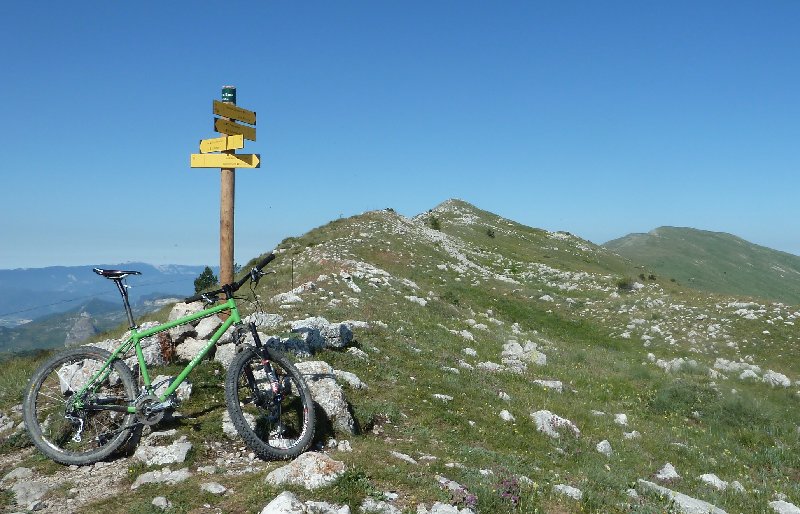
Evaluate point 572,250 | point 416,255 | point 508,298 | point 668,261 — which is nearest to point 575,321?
point 508,298

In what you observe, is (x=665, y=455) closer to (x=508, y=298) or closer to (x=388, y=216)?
(x=508, y=298)

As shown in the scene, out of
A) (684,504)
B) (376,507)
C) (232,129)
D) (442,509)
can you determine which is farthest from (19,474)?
(684,504)

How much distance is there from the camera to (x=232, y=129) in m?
11.4

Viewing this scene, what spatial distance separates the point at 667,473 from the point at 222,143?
11969 mm

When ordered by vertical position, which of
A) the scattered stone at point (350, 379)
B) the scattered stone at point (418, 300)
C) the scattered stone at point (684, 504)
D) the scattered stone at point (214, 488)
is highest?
the scattered stone at point (418, 300)

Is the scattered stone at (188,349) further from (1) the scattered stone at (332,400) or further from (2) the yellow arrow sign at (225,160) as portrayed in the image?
(2) the yellow arrow sign at (225,160)

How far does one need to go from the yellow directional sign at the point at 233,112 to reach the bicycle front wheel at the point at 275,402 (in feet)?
19.3

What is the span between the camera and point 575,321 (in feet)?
106

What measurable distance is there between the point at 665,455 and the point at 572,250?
5991 cm

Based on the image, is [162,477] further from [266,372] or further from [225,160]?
[225,160]

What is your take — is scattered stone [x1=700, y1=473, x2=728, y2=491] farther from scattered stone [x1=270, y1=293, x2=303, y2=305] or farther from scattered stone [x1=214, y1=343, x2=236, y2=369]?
scattered stone [x1=270, y1=293, x2=303, y2=305]

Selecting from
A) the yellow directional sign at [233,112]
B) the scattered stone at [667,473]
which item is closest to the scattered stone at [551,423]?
the scattered stone at [667,473]

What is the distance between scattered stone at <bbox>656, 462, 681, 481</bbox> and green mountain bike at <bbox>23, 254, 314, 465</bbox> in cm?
747

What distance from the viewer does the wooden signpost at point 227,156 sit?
11297mm
